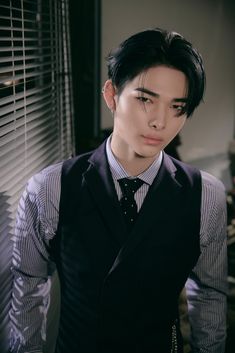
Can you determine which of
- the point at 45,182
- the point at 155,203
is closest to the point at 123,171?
the point at 155,203

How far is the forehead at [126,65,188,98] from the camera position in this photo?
1.14m

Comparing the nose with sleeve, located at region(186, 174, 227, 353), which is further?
sleeve, located at region(186, 174, 227, 353)

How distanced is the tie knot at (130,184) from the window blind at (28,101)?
43cm

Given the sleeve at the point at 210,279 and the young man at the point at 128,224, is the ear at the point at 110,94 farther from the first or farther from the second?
the sleeve at the point at 210,279

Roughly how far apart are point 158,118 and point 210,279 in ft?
1.96

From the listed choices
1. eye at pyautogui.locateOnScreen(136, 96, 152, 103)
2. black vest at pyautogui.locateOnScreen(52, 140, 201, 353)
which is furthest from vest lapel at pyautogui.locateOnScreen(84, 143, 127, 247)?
eye at pyautogui.locateOnScreen(136, 96, 152, 103)

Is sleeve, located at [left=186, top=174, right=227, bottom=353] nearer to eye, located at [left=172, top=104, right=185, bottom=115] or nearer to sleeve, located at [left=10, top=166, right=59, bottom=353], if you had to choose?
eye, located at [left=172, top=104, right=185, bottom=115]

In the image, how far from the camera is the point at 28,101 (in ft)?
5.21

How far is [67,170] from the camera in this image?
4.09ft

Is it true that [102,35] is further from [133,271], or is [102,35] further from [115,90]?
[133,271]

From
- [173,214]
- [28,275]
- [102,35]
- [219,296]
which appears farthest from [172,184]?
[102,35]

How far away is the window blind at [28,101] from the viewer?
4.50 ft

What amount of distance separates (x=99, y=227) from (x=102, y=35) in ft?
6.43

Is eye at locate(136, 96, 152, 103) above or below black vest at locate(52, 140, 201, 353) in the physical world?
above
